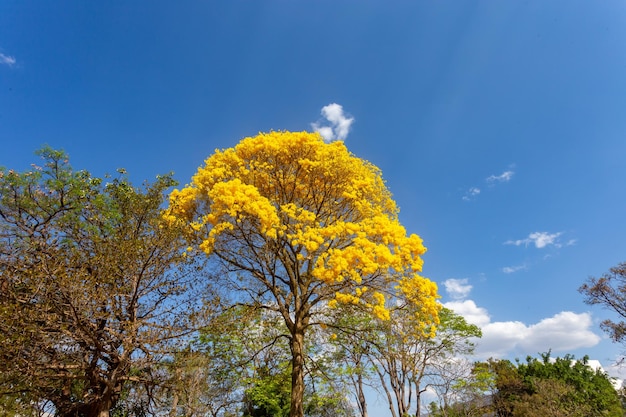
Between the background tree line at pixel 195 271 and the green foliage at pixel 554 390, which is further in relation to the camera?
the green foliage at pixel 554 390

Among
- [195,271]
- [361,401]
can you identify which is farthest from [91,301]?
[361,401]

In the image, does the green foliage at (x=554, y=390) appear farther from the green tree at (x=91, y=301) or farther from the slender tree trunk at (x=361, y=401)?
the green tree at (x=91, y=301)

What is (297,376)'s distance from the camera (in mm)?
9875

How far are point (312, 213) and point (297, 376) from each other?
4313mm

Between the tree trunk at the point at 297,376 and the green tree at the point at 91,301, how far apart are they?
2800mm

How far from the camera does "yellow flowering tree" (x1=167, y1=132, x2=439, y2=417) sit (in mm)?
9133

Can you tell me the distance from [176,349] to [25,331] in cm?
307

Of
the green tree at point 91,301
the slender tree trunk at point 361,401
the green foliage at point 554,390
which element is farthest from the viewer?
the green foliage at point 554,390

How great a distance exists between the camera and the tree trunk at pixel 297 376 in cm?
950

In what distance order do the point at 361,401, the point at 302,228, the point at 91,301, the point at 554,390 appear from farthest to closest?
the point at 554,390
the point at 361,401
the point at 302,228
the point at 91,301

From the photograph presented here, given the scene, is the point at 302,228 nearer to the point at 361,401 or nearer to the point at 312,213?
the point at 312,213

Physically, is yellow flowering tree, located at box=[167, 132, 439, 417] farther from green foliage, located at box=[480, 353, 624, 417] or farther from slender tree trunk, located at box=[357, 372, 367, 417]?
green foliage, located at box=[480, 353, 624, 417]

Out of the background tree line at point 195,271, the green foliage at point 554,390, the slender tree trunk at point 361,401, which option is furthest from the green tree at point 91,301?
the green foliage at point 554,390

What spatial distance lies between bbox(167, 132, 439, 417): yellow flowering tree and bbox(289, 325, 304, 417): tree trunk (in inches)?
1.0
